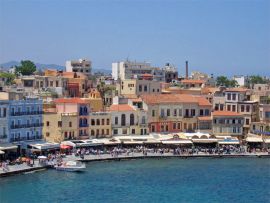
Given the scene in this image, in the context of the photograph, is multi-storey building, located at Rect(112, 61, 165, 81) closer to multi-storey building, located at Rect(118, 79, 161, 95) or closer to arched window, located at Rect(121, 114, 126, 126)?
multi-storey building, located at Rect(118, 79, 161, 95)

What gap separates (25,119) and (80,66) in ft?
194

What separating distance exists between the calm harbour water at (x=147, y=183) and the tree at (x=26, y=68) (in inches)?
2193

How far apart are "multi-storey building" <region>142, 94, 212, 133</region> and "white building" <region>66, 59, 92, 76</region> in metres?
45.2

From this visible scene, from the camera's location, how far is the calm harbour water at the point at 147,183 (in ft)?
135

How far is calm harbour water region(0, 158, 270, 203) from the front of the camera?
41.0 meters

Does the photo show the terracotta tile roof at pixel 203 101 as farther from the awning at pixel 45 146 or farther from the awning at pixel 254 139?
the awning at pixel 45 146

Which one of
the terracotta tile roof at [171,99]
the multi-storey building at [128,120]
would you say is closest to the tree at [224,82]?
the terracotta tile roof at [171,99]


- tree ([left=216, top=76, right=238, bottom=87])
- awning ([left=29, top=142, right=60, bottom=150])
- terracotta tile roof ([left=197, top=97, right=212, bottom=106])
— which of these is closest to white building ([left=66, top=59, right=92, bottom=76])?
tree ([left=216, top=76, right=238, bottom=87])

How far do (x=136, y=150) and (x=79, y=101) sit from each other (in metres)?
8.00

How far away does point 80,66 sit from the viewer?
373 feet

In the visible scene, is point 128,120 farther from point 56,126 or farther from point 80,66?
point 80,66

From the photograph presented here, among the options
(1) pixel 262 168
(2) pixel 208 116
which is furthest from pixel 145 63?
(1) pixel 262 168

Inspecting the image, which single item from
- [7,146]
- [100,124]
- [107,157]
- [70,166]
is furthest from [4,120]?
[100,124]

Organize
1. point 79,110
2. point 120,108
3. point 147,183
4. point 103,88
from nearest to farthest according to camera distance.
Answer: point 147,183 → point 79,110 → point 120,108 → point 103,88
